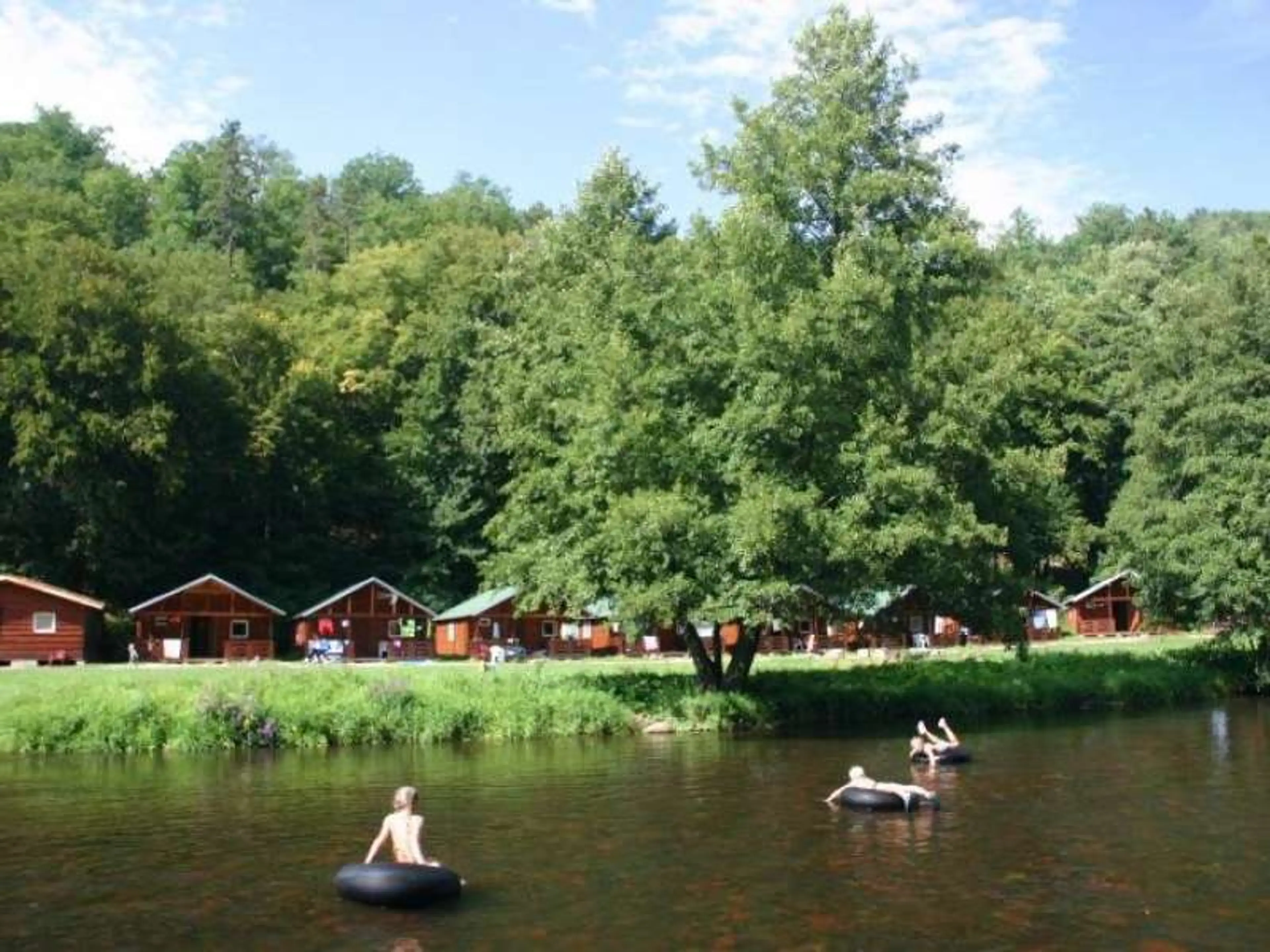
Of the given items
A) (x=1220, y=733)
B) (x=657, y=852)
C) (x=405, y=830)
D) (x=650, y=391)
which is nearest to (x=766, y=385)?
(x=650, y=391)

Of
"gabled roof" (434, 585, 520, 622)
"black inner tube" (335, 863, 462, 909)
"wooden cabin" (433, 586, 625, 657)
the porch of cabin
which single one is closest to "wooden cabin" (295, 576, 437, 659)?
"gabled roof" (434, 585, 520, 622)

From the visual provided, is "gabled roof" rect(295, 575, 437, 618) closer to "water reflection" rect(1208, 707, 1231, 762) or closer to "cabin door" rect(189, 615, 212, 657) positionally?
"cabin door" rect(189, 615, 212, 657)

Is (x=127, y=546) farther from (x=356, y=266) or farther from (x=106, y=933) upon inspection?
(x=106, y=933)

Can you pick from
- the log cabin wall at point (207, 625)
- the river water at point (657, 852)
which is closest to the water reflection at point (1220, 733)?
the river water at point (657, 852)

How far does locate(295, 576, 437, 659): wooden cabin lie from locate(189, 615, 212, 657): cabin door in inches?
195

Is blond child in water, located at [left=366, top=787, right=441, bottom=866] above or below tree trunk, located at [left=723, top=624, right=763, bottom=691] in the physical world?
below

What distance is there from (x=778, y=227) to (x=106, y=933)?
3182 centimetres

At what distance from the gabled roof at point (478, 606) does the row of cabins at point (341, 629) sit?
85 millimetres

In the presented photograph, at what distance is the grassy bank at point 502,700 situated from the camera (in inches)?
1375

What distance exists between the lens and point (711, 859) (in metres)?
19.2

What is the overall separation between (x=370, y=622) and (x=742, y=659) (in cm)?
3374

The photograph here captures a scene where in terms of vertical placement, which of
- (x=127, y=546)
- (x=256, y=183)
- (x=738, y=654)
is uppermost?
(x=256, y=183)

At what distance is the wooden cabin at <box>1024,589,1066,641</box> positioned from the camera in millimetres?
78312

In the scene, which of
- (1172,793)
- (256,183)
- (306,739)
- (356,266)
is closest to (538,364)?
(306,739)
